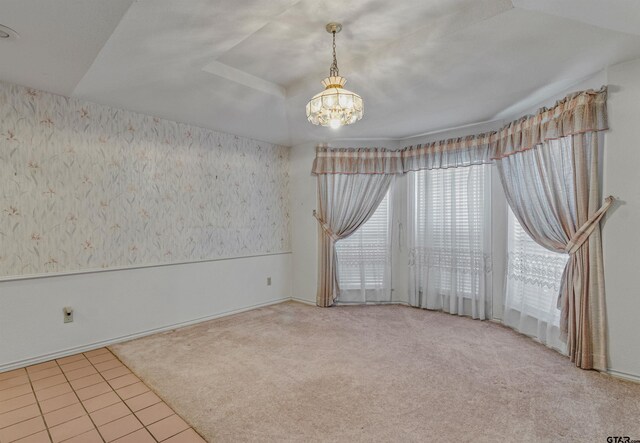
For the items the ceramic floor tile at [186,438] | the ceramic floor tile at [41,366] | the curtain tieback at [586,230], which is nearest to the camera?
the ceramic floor tile at [186,438]

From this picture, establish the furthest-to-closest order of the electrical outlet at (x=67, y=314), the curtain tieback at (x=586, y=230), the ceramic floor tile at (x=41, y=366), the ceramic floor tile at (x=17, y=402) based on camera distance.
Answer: the electrical outlet at (x=67, y=314) < the ceramic floor tile at (x=41, y=366) < the curtain tieback at (x=586, y=230) < the ceramic floor tile at (x=17, y=402)

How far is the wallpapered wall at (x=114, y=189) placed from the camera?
2.73 meters

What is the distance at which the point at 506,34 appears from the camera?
6.79 feet

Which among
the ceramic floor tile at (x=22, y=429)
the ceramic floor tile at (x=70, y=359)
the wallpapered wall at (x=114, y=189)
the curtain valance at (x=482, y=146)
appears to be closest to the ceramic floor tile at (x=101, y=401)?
the ceramic floor tile at (x=22, y=429)

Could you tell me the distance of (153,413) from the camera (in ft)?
6.74

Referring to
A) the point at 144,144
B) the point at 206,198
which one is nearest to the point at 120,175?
the point at 144,144

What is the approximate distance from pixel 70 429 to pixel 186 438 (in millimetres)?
725

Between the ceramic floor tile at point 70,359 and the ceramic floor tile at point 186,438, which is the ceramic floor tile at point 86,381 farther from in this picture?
the ceramic floor tile at point 186,438

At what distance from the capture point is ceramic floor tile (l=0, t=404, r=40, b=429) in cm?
197

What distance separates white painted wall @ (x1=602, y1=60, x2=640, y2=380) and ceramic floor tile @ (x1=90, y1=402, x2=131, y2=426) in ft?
11.6

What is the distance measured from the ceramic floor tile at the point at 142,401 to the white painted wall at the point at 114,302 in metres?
1.23

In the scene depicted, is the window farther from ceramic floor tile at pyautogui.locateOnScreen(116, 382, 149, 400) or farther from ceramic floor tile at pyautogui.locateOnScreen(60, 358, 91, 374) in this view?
ceramic floor tile at pyautogui.locateOnScreen(60, 358, 91, 374)

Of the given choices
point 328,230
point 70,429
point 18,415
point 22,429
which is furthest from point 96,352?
point 328,230

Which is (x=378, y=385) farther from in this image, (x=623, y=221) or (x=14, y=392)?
(x=14, y=392)
